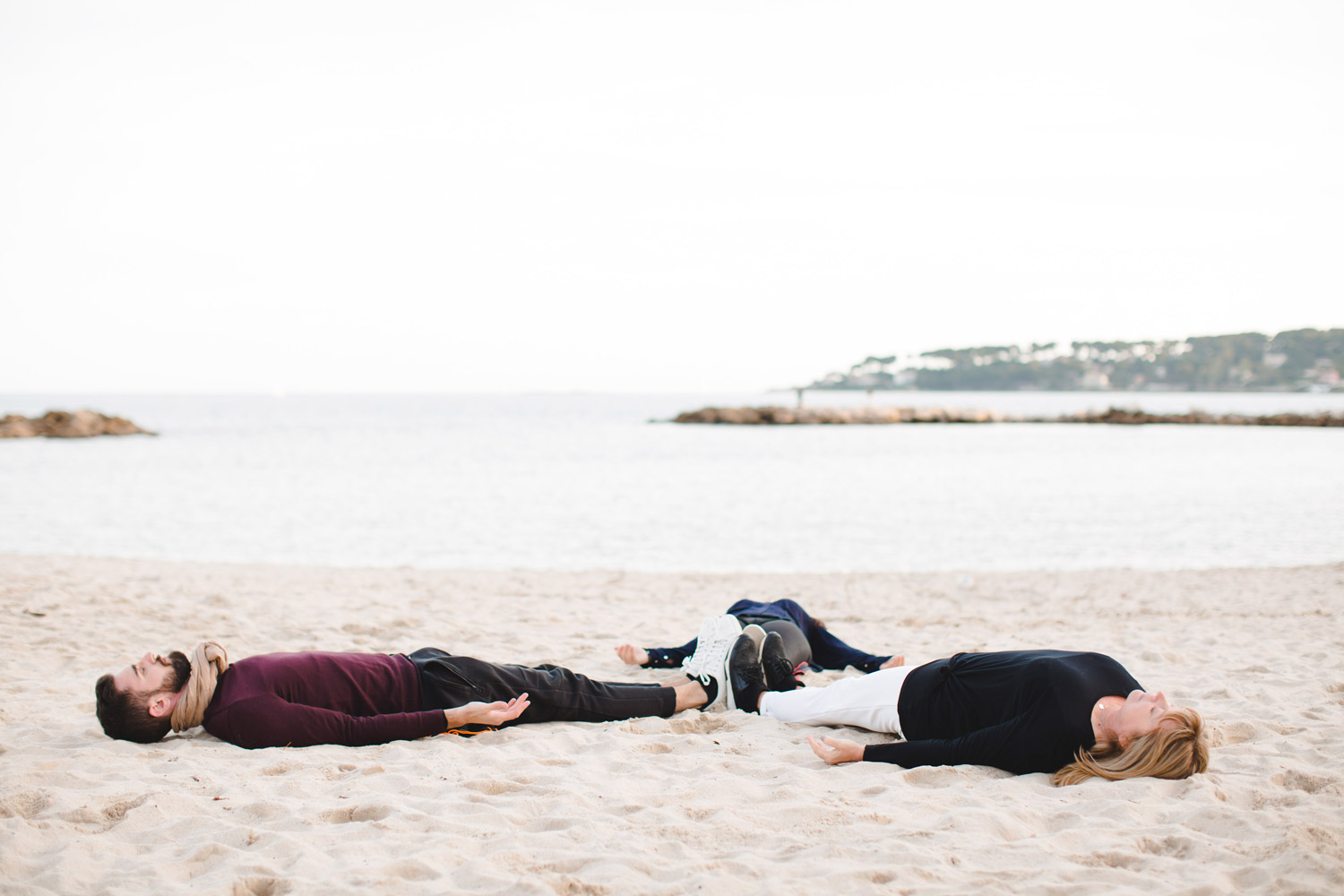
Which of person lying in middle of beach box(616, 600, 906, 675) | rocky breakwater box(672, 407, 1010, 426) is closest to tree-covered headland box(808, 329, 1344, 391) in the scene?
rocky breakwater box(672, 407, 1010, 426)

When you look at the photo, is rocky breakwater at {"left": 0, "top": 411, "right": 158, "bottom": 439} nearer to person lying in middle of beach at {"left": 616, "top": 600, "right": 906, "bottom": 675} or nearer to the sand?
the sand

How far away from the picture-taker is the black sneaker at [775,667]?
4297mm

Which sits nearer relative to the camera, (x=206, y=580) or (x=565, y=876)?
(x=565, y=876)

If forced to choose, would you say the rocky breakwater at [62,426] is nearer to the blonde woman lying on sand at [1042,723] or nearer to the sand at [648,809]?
the sand at [648,809]

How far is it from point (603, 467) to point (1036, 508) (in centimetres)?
1606

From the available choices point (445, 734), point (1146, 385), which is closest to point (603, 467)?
point (445, 734)

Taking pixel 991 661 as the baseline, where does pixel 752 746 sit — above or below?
below

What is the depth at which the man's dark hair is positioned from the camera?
3.54 meters

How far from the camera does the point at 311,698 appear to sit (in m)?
3.63

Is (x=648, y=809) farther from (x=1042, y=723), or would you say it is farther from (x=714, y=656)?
(x=1042, y=723)

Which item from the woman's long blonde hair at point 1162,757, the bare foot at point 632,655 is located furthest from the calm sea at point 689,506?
the woman's long blonde hair at point 1162,757

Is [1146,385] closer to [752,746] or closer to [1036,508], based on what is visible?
[1036,508]

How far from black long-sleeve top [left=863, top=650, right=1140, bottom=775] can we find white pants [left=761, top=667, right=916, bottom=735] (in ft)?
0.83

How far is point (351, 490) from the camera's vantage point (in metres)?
22.1
